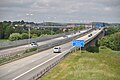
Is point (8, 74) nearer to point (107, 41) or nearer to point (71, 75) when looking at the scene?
point (71, 75)

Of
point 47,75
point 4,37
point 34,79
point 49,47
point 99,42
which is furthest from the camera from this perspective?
point 4,37

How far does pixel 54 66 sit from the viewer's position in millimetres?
40094

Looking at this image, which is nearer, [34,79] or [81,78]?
[34,79]

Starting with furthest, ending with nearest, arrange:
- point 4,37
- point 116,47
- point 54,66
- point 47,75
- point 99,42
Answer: point 4,37
point 99,42
point 116,47
point 54,66
point 47,75

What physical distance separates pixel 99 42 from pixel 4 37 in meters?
53.6

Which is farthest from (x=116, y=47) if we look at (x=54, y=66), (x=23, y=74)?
(x=23, y=74)

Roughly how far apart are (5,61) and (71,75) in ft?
42.2

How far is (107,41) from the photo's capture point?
12456cm

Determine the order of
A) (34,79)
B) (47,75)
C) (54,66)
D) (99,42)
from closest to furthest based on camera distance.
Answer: (34,79) → (47,75) → (54,66) → (99,42)

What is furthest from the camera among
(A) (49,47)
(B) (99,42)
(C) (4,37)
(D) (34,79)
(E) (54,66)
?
(C) (4,37)

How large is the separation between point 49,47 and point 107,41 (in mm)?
56193

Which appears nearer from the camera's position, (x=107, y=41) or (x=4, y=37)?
(x=107, y=41)

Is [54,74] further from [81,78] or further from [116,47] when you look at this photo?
[116,47]

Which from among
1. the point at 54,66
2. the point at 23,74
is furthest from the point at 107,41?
the point at 23,74
